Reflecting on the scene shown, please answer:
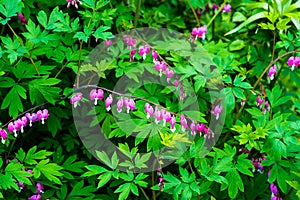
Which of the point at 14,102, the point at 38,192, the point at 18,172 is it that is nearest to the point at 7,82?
the point at 14,102

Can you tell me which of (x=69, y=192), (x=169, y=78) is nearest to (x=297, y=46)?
(x=169, y=78)

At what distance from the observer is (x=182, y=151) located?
9.24 ft

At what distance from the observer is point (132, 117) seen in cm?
306

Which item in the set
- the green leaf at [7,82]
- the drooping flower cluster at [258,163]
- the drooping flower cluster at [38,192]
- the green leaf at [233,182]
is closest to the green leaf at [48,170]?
the drooping flower cluster at [38,192]

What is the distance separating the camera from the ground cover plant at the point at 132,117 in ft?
9.00

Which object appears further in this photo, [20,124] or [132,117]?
[132,117]

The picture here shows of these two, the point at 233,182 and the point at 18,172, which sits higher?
the point at 18,172

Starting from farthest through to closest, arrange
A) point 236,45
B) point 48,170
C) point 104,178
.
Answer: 1. point 236,45
2. point 48,170
3. point 104,178

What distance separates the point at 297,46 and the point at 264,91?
41 cm

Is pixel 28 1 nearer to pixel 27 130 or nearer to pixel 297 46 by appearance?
pixel 27 130

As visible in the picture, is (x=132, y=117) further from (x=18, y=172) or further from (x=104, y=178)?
(x=18, y=172)

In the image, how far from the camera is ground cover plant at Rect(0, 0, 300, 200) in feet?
9.00

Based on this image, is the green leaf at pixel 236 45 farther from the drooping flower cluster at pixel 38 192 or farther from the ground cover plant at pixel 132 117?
the drooping flower cluster at pixel 38 192

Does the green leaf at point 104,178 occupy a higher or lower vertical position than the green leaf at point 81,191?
higher
